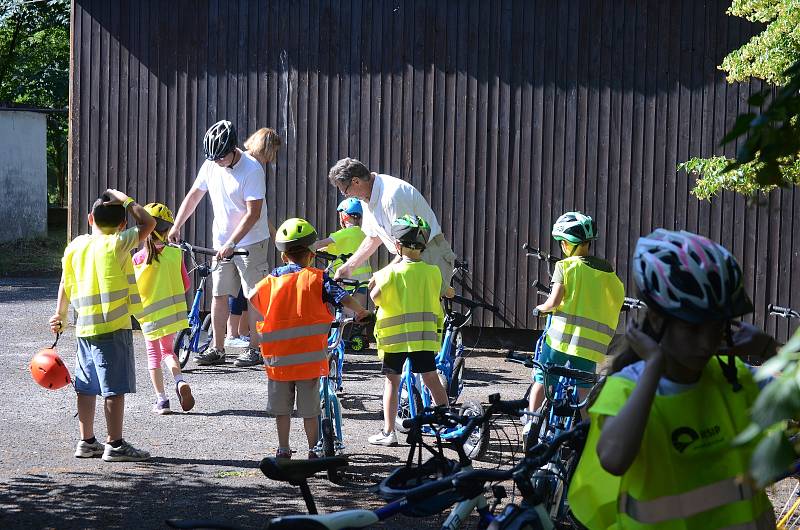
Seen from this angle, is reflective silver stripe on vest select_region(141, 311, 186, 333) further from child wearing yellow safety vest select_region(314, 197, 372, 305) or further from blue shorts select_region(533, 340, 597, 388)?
blue shorts select_region(533, 340, 597, 388)

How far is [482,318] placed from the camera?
43.0 feet

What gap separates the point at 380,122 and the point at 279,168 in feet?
4.28

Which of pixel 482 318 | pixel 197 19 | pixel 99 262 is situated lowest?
pixel 482 318

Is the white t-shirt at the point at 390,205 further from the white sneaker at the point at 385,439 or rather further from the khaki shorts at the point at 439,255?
the white sneaker at the point at 385,439

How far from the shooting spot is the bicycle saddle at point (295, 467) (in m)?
3.55

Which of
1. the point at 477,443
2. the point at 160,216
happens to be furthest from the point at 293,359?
the point at 160,216

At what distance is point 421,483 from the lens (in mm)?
3373

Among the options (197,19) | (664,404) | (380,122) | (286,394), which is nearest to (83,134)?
(197,19)

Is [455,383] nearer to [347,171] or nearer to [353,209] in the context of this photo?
[347,171]

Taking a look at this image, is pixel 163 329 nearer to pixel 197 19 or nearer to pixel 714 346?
pixel 197 19

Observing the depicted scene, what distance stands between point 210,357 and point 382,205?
3.20 meters

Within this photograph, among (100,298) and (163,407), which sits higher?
(100,298)

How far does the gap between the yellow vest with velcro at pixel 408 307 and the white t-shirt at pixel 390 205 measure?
123 cm

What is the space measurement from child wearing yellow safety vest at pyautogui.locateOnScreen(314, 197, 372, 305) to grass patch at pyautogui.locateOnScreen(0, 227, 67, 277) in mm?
11561
